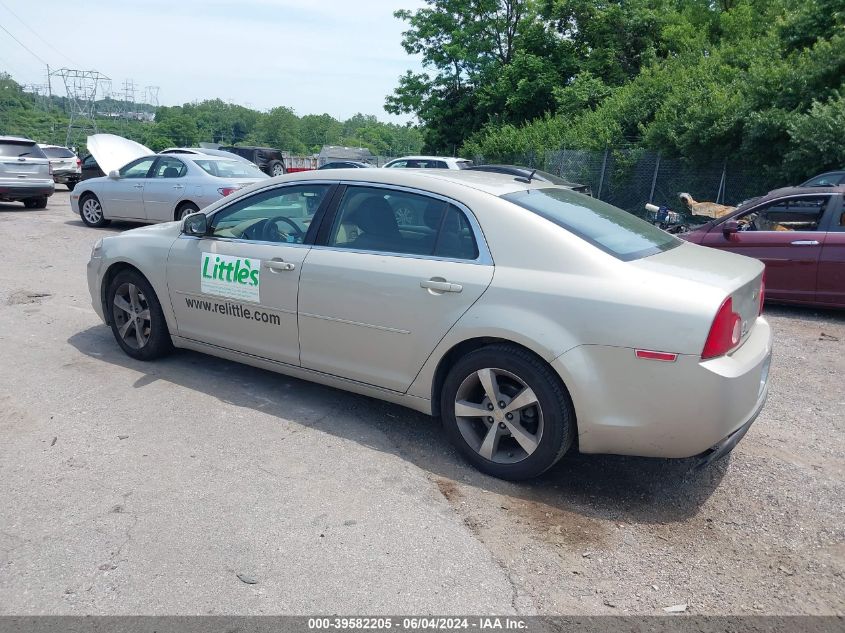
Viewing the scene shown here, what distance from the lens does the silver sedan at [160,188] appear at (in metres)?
11.9

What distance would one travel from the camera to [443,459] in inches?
156

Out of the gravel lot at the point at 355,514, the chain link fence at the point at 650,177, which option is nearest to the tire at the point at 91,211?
the gravel lot at the point at 355,514

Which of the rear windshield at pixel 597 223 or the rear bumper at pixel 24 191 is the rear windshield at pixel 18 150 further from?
the rear windshield at pixel 597 223

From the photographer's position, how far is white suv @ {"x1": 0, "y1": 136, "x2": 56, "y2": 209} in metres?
15.3

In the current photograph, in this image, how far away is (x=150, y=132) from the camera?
6081 cm

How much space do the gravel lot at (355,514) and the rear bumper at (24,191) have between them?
493 inches

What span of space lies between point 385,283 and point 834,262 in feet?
19.0

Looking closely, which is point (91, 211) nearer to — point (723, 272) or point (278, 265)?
point (278, 265)

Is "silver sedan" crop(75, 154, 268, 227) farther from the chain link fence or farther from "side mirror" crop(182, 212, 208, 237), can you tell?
the chain link fence

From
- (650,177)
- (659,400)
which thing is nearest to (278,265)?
(659,400)

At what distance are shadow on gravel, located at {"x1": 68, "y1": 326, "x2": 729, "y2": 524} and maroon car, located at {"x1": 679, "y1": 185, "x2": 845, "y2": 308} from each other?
179 inches

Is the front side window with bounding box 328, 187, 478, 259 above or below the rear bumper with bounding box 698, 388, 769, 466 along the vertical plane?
above

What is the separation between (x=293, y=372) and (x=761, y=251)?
19.4 ft

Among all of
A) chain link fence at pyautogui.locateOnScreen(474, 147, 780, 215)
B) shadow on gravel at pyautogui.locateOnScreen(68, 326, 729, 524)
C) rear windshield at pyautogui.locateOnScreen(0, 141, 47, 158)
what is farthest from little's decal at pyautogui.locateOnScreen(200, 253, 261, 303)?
chain link fence at pyautogui.locateOnScreen(474, 147, 780, 215)
